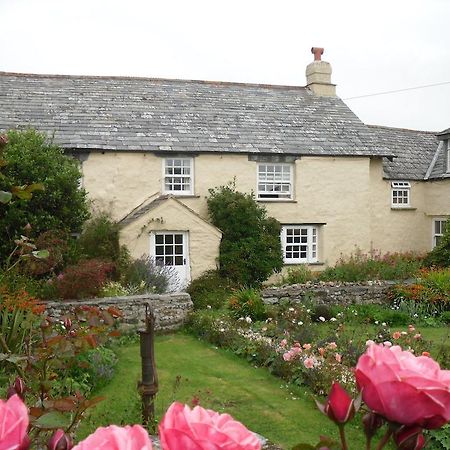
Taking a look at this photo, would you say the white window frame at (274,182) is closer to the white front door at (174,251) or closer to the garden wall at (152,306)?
the white front door at (174,251)

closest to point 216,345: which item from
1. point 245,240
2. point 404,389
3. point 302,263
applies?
point 245,240

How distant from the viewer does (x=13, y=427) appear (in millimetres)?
949

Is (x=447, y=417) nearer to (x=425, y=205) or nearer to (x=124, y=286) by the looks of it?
(x=124, y=286)

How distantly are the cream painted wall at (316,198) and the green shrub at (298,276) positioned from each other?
2.09 meters

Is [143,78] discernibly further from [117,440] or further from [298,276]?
[117,440]

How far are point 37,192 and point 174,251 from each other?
4733 mm

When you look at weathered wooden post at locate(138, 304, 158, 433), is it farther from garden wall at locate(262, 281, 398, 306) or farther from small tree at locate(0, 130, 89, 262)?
garden wall at locate(262, 281, 398, 306)

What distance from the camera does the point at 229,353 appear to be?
11555 mm

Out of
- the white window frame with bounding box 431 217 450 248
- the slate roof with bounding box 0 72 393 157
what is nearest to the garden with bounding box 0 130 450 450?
the slate roof with bounding box 0 72 393 157

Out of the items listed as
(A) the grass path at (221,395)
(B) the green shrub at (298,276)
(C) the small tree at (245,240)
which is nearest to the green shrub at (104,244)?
(C) the small tree at (245,240)

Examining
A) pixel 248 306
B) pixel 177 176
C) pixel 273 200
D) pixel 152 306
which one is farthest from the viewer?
pixel 273 200

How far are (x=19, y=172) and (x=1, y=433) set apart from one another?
15.2 meters

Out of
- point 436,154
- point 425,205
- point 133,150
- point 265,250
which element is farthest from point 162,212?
point 436,154

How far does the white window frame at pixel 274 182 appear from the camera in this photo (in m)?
20.2
